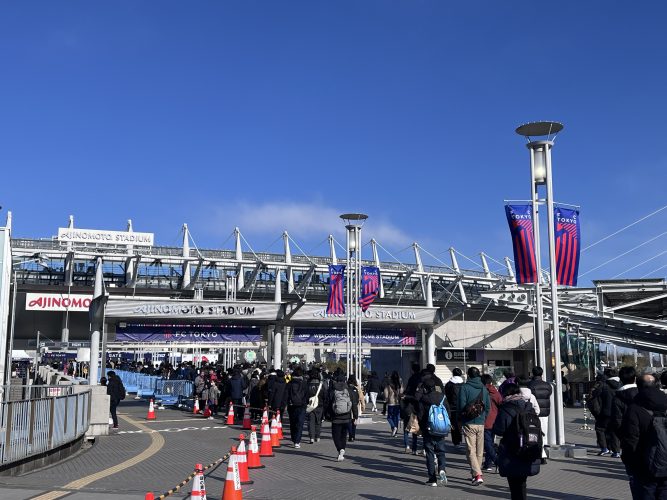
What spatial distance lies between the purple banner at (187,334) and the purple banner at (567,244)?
19.4 m

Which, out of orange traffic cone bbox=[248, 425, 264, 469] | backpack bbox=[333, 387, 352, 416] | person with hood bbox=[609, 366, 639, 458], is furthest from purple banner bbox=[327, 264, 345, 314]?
person with hood bbox=[609, 366, 639, 458]

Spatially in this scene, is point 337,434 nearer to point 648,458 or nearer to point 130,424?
point 648,458

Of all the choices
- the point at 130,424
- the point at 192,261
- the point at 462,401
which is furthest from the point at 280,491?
the point at 192,261

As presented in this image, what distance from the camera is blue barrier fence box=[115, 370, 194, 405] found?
93.5ft

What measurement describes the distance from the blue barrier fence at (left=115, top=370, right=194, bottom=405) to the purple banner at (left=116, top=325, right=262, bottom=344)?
2042 mm

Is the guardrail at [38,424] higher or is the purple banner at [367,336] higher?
the purple banner at [367,336]

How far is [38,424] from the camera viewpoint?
12.0m

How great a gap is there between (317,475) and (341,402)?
74.8 inches

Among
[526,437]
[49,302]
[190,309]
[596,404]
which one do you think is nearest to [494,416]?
[596,404]

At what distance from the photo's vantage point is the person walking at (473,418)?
10.3 meters

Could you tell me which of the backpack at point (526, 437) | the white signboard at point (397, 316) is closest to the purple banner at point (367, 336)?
the white signboard at point (397, 316)

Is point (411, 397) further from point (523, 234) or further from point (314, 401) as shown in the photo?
point (523, 234)

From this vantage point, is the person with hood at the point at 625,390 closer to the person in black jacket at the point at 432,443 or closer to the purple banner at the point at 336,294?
the person in black jacket at the point at 432,443

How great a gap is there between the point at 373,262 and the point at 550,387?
58160mm
